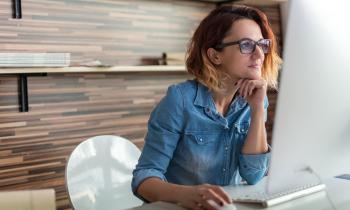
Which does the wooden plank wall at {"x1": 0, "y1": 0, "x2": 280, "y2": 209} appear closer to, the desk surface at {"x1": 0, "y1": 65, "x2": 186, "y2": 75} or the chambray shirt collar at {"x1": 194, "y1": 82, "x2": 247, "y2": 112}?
the desk surface at {"x1": 0, "y1": 65, "x2": 186, "y2": 75}

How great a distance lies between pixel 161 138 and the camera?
1.16 meters

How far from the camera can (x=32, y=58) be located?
6.25ft

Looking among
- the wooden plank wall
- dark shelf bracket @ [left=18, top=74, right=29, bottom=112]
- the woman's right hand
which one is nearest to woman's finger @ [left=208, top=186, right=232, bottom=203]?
the woman's right hand

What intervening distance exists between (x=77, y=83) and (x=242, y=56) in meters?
1.30

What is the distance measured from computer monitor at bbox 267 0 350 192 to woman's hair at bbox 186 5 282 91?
38cm

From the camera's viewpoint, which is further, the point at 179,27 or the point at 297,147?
the point at 179,27

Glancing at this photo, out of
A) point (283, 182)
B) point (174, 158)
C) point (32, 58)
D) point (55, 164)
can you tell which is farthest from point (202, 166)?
point (55, 164)

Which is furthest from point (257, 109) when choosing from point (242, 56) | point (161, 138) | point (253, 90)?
point (161, 138)

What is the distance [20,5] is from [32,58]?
326 mm

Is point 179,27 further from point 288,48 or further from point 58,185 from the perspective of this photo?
point 288,48

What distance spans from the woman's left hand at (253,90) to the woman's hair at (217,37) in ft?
0.33

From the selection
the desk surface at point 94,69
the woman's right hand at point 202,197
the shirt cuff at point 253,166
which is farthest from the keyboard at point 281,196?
the desk surface at point 94,69

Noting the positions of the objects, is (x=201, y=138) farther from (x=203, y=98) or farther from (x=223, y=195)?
(x=223, y=195)

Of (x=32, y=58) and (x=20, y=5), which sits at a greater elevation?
(x=20, y=5)
